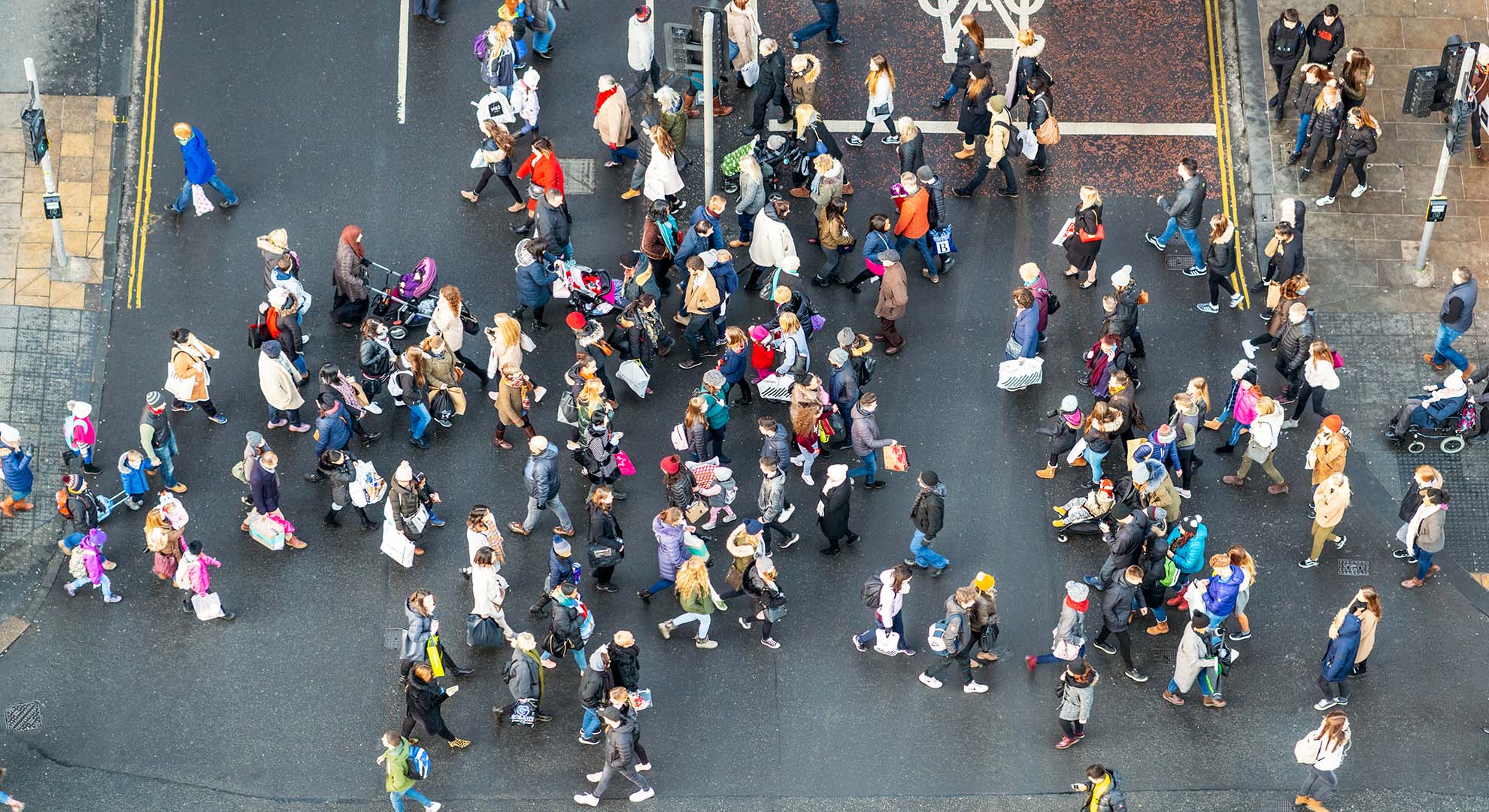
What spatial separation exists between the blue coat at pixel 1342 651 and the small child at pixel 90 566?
14.3 meters

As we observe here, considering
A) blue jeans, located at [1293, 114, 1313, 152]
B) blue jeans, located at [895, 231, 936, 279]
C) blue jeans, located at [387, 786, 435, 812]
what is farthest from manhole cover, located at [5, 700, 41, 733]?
A: blue jeans, located at [1293, 114, 1313, 152]

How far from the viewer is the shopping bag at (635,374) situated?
25.5m

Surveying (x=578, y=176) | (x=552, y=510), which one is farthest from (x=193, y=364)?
(x=578, y=176)

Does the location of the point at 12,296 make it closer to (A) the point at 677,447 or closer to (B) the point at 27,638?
(B) the point at 27,638

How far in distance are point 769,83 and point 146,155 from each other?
8.84 m

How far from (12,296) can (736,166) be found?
9935 millimetres

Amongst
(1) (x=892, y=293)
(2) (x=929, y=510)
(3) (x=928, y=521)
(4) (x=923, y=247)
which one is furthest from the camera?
(4) (x=923, y=247)

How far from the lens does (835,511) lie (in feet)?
77.7

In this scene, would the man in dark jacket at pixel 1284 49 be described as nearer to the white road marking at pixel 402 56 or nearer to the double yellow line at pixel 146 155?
the white road marking at pixel 402 56

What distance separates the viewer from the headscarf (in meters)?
25.6

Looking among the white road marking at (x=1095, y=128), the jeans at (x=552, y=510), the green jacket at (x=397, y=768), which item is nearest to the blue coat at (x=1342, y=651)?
the jeans at (x=552, y=510)

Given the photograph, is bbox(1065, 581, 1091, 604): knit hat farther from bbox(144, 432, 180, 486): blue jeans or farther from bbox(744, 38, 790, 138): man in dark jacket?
bbox(144, 432, 180, 486): blue jeans

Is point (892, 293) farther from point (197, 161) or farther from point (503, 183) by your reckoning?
point (197, 161)

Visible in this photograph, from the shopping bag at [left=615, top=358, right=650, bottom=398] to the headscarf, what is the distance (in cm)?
373
